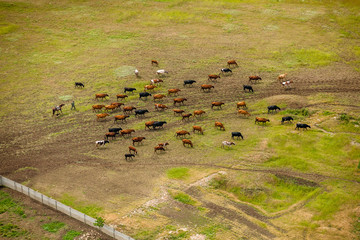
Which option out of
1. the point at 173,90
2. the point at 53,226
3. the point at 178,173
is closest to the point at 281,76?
the point at 173,90

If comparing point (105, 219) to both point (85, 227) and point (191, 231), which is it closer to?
point (85, 227)

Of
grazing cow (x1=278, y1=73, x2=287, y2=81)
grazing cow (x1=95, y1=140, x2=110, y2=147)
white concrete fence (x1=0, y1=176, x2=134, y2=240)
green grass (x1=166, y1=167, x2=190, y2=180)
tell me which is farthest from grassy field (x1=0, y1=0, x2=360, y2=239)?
grazing cow (x1=278, y1=73, x2=287, y2=81)

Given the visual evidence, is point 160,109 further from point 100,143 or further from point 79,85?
point 79,85

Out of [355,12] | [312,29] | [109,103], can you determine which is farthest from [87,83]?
[355,12]

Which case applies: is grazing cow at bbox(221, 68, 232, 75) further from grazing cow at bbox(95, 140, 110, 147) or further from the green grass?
the green grass

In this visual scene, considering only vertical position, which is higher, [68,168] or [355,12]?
[355,12]
